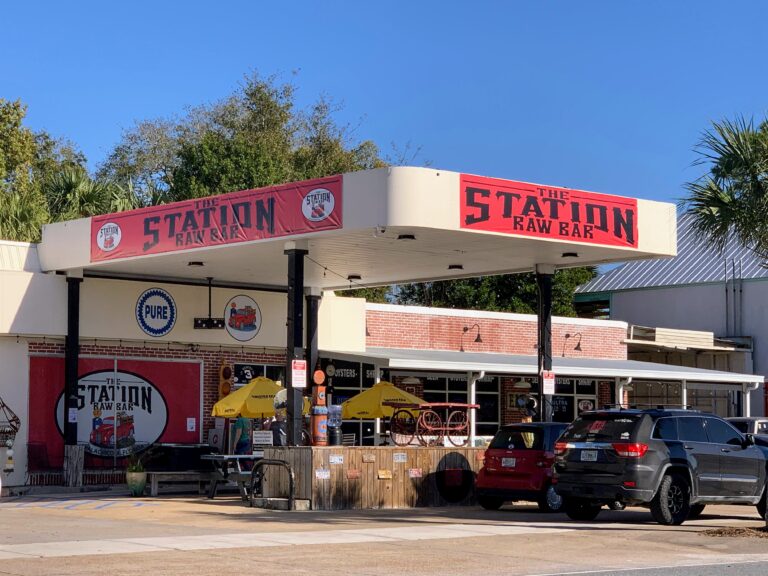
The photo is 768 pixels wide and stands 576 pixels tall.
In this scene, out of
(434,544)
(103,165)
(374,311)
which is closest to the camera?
(434,544)

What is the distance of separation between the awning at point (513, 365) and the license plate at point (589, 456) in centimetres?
1048

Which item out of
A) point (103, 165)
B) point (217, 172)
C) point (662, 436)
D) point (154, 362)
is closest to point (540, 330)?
point (662, 436)

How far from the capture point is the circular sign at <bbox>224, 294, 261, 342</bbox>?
95.4 feet

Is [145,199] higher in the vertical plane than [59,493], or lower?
higher

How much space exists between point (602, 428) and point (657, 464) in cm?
95

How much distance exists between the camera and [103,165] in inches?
2448

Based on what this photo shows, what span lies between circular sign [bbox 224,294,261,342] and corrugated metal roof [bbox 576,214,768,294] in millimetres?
21643

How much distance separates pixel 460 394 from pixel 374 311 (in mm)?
3992

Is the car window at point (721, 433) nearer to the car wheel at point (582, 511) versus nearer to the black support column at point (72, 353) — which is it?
the car wheel at point (582, 511)

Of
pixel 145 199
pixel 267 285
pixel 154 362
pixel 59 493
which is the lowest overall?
pixel 59 493

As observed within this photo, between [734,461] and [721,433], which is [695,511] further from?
[721,433]

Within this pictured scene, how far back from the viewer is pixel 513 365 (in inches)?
1217

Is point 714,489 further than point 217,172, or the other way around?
point 217,172

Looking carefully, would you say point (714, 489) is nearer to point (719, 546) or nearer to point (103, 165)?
point (719, 546)
